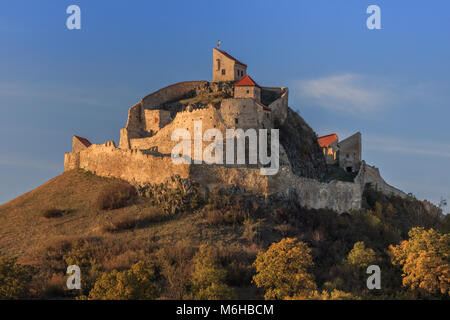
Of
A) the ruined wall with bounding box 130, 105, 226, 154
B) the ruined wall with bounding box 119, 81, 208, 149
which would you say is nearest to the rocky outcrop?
the ruined wall with bounding box 130, 105, 226, 154

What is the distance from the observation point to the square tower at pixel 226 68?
197ft

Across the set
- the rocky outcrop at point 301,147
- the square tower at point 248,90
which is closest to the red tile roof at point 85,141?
the square tower at point 248,90

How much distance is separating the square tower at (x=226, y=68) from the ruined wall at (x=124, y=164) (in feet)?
59.1

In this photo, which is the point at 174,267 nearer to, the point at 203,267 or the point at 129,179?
the point at 203,267

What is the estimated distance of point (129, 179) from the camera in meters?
42.7

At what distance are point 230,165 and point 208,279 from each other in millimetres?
15825

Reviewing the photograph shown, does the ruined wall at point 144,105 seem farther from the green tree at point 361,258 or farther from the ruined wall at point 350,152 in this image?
the green tree at point 361,258

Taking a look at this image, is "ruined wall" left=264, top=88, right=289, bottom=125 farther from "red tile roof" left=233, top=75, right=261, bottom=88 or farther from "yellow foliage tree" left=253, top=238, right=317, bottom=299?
"yellow foliage tree" left=253, top=238, right=317, bottom=299

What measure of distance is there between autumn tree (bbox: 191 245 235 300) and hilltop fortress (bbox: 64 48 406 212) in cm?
845

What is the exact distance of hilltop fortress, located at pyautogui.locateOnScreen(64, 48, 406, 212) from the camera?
129 ft
